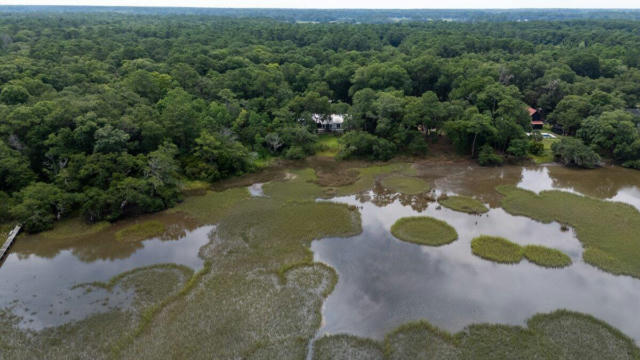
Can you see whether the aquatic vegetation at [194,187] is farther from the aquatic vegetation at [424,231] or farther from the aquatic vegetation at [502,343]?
the aquatic vegetation at [502,343]

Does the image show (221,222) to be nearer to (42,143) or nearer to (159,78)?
(42,143)

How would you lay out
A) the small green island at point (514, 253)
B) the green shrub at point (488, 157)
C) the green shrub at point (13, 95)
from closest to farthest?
the small green island at point (514, 253)
the green shrub at point (13, 95)
the green shrub at point (488, 157)

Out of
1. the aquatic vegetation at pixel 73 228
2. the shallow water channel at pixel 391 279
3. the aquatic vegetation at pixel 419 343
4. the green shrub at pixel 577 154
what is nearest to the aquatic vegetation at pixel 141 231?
the shallow water channel at pixel 391 279

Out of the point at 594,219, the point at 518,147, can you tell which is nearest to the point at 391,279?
the point at 594,219

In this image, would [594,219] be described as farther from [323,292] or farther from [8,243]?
[8,243]

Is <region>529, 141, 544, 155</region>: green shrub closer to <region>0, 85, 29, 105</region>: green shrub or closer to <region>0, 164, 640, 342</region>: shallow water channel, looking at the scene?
<region>0, 164, 640, 342</region>: shallow water channel

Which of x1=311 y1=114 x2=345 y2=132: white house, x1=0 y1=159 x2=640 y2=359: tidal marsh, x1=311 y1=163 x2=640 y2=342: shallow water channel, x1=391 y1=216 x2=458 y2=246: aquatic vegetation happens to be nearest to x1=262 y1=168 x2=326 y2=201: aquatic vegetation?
x1=0 y1=159 x2=640 y2=359: tidal marsh


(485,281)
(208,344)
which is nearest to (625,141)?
(485,281)
